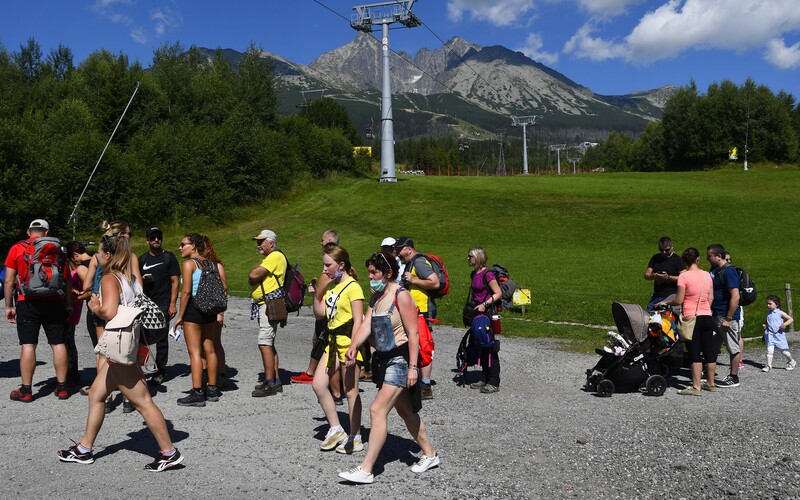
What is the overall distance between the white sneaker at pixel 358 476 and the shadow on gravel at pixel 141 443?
83.5 inches

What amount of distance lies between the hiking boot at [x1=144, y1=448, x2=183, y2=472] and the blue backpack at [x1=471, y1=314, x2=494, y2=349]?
4.61 meters

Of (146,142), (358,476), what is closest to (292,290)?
(358,476)

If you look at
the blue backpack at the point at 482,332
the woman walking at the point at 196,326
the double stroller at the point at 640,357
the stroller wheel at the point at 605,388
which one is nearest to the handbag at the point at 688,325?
the double stroller at the point at 640,357

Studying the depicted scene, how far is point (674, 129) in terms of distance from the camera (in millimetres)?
97312

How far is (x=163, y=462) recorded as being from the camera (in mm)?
6277

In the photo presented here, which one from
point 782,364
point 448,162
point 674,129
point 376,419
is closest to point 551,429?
point 376,419

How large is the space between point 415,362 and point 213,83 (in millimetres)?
62325

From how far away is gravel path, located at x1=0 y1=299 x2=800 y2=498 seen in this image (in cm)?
601

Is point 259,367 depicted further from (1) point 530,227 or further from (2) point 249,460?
(1) point 530,227

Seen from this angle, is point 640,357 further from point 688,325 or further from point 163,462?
point 163,462

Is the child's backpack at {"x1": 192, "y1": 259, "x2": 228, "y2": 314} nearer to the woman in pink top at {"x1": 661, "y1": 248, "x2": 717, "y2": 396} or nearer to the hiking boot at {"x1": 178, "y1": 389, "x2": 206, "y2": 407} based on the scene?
the hiking boot at {"x1": 178, "y1": 389, "x2": 206, "y2": 407}

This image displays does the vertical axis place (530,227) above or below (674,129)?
below

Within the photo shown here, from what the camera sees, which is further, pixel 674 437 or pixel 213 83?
pixel 213 83

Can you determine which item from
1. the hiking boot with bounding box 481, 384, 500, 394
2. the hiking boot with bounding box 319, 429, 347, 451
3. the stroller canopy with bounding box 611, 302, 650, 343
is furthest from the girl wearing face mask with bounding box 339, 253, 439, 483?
the stroller canopy with bounding box 611, 302, 650, 343
